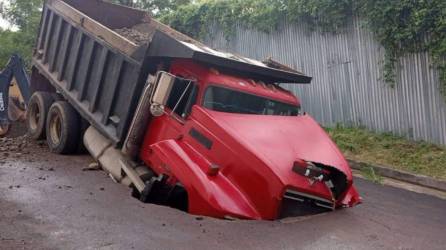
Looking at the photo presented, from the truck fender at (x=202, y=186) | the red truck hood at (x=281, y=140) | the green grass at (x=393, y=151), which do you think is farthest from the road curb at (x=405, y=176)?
the truck fender at (x=202, y=186)

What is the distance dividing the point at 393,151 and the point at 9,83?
8.84 m

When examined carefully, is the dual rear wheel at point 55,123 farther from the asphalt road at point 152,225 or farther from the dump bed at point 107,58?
the asphalt road at point 152,225

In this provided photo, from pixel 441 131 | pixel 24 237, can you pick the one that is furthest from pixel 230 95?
pixel 441 131

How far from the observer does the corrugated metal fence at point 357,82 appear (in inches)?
418

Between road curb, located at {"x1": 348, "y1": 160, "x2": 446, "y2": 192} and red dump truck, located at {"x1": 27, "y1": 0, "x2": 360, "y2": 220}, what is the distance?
118 inches

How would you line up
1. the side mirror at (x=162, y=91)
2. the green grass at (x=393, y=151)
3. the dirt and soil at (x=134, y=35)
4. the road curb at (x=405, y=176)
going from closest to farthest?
the side mirror at (x=162, y=91) → the road curb at (x=405, y=176) → the dirt and soil at (x=134, y=35) → the green grass at (x=393, y=151)

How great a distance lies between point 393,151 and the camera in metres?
10.5

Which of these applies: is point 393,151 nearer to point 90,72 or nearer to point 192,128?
point 192,128

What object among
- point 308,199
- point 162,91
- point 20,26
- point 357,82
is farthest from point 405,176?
point 20,26

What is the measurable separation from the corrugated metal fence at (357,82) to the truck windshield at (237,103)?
16.7ft

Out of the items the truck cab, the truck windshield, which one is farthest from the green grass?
the truck windshield

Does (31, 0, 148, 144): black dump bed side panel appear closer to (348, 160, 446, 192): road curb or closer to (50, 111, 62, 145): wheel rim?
(50, 111, 62, 145): wheel rim

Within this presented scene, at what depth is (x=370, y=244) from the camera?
4836mm

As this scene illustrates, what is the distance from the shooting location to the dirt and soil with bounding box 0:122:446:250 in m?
4.47
